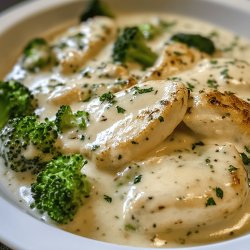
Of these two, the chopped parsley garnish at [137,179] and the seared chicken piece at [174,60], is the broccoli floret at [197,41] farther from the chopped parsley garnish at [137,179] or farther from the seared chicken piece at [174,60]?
the chopped parsley garnish at [137,179]

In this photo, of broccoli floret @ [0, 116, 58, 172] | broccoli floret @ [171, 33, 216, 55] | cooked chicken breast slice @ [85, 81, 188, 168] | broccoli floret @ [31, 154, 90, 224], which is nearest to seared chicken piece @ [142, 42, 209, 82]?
broccoli floret @ [171, 33, 216, 55]

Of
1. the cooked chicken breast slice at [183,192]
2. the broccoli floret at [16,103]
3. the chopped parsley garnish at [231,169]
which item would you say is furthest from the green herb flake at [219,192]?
the broccoli floret at [16,103]

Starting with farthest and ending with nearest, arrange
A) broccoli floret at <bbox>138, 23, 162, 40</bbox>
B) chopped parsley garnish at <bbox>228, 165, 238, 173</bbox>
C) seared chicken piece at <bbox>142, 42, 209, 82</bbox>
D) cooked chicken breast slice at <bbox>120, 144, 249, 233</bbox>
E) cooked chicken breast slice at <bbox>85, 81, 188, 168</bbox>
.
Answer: broccoli floret at <bbox>138, 23, 162, 40</bbox> < seared chicken piece at <bbox>142, 42, 209, 82</bbox> < cooked chicken breast slice at <bbox>85, 81, 188, 168</bbox> < chopped parsley garnish at <bbox>228, 165, 238, 173</bbox> < cooked chicken breast slice at <bbox>120, 144, 249, 233</bbox>

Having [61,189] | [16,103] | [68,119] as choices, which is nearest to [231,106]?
[68,119]

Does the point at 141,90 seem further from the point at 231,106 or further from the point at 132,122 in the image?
the point at 231,106

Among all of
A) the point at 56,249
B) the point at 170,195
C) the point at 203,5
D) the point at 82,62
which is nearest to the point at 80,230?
the point at 56,249

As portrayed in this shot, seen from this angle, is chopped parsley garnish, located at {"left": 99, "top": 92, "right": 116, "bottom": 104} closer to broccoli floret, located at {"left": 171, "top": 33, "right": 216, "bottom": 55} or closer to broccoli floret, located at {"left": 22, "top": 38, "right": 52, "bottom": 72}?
broccoli floret, located at {"left": 22, "top": 38, "right": 52, "bottom": 72}
